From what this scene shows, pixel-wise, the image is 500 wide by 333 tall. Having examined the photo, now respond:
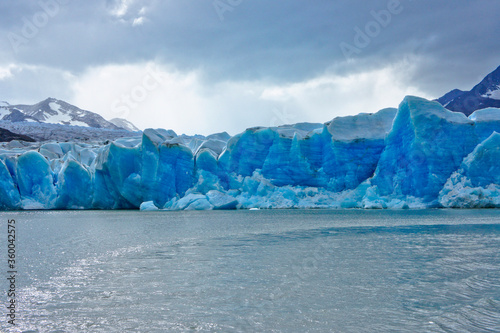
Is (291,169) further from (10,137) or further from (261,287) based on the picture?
(10,137)

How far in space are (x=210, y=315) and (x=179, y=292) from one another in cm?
122

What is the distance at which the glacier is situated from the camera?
Result: 26.1 meters

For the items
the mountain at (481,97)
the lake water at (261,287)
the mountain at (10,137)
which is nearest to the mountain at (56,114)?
the mountain at (10,137)

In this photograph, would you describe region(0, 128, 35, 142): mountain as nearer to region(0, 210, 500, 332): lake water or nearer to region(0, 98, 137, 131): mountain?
region(0, 210, 500, 332): lake water

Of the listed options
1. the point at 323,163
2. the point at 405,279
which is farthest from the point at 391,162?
the point at 405,279

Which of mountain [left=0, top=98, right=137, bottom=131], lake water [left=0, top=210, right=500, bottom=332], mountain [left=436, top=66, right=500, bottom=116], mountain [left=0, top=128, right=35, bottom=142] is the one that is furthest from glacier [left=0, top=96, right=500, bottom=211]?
mountain [left=0, top=98, right=137, bottom=131]

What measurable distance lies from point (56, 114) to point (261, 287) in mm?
165989

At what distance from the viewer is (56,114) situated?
506 feet

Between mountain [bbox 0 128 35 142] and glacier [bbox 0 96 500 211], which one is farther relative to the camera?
mountain [bbox 0 128 35 142]

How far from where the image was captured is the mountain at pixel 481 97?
7669 cm

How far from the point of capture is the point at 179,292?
5.97 metres

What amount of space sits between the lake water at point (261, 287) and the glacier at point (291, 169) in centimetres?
1619

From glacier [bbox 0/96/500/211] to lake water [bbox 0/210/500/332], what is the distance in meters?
16.2

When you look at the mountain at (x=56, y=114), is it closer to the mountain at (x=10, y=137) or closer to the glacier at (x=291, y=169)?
the mountain at (x=10, y=137)
